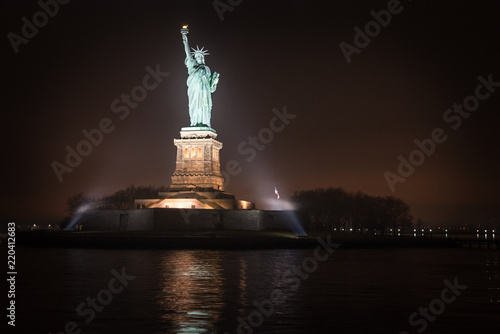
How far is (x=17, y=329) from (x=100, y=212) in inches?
1895

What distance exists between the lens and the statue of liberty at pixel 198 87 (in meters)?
68.4

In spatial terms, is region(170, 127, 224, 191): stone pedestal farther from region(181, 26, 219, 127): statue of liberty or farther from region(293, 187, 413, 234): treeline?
region(293, 187, 413, 234): treeline

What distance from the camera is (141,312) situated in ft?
59.7

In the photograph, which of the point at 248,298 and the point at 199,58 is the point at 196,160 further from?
the point at 248,298

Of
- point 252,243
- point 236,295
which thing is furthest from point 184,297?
point 252,243

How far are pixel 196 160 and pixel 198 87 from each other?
8.43 meters

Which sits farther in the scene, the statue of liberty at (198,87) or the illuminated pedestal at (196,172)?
the statue of liberty at (198,87)

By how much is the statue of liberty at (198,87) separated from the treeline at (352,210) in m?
30.9

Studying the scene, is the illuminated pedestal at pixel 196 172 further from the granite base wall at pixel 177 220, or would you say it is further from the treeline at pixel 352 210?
the treeline at pixel 352 210

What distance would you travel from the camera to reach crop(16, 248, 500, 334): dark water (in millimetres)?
16375

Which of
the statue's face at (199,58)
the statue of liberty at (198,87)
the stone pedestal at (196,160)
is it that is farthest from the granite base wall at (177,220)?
the statue's face at (199,58)

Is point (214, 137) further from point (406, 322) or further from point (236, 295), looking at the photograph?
point (406, 322)

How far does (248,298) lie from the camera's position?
21062mm

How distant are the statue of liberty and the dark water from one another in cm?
3606
